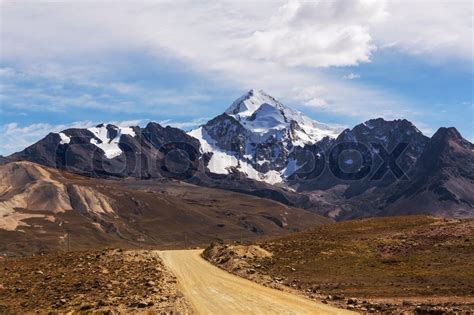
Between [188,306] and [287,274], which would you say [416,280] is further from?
[188,306]

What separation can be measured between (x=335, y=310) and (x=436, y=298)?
967 centimetres

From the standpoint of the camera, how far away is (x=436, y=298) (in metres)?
40.6

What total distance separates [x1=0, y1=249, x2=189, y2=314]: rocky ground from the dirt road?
1.33m

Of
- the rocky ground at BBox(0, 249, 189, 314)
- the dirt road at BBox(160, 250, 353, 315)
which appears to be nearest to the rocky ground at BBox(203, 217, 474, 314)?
the dirt road at BBox(160, 250, 353, 315)

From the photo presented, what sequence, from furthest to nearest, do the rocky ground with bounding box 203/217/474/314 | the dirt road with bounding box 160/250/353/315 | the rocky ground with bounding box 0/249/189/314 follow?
the rocky ground with bounding box 203/217/474/314 < the rocky ground with bounding box 0/249/189/314 < the dirt road with bounding box 160/250/353/315

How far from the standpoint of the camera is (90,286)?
42719 millimetres

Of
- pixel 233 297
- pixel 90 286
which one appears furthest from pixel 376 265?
pixel 90 286

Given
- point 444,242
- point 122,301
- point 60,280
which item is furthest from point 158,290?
point 444,242

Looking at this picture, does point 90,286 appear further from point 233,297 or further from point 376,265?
point 376,265

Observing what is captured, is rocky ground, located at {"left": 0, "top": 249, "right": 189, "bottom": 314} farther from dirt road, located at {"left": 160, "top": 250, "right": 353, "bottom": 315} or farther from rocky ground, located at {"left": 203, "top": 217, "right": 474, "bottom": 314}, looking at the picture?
rocky ground, located at {"left": 203, "top": 217, "right": 474, "bottom": 314}

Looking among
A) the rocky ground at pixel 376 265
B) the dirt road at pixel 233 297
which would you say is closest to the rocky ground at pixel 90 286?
the dirt road at pixel 233 297

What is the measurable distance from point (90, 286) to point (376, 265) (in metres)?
28.6

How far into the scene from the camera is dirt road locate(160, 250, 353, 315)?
34.7m

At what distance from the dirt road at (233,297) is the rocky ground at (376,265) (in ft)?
7.22
